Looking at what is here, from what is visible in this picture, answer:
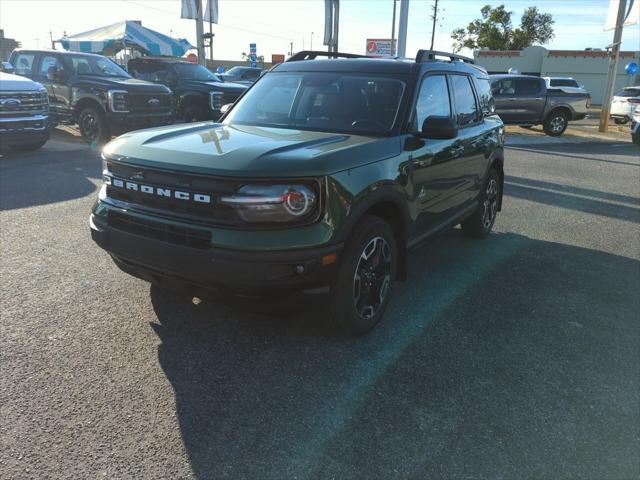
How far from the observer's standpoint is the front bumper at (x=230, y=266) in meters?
2.88

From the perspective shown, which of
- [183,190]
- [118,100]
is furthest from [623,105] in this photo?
[183,190]

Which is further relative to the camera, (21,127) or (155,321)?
(21,127)

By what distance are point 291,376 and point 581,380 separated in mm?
1802

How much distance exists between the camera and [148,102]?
1207 centimetres

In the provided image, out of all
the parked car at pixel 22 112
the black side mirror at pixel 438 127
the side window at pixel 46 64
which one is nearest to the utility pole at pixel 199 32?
the side window at pixel 46 64

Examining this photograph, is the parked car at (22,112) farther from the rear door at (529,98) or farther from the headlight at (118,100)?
the rear door at (529,98)

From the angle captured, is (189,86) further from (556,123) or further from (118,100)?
(556,123)

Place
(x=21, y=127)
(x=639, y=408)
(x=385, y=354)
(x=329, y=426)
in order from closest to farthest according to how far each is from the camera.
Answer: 1. (x=329, y=426)
2. (x=639, y=408)
3. (x=385, y=354)
4. (x=21, y=127)

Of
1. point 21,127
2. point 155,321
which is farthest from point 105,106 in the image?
point 155,321

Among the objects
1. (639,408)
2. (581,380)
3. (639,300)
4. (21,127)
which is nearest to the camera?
(639,408)

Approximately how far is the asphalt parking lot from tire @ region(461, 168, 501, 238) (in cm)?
77

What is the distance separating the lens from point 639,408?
9.93 ft

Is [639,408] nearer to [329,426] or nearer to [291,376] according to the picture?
[329,426]

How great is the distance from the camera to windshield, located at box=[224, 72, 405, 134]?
13.2ft
